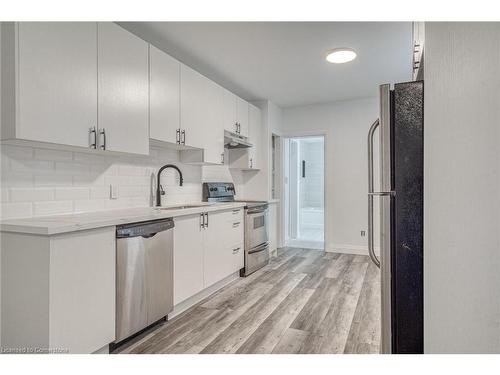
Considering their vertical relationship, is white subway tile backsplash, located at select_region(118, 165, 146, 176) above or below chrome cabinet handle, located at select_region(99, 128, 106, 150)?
below

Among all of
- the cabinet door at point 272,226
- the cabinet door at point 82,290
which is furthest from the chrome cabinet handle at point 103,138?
the cabinet door at point 272,226

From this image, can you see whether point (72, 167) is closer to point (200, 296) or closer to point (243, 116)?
point (200, 296)

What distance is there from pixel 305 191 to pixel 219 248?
524 cm

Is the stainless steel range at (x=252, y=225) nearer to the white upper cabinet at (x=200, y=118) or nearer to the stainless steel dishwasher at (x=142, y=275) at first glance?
the white upper cabinet at (x=200, y=118)

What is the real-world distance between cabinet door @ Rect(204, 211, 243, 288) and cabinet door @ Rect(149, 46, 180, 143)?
881 mm

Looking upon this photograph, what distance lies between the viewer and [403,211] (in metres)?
1.32

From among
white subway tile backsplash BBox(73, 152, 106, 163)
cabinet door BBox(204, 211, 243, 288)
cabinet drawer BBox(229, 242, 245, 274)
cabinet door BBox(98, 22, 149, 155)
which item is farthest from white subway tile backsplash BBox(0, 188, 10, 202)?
cabinet drawer BBox(229, 242, 245, 274)

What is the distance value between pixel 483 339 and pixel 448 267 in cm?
25

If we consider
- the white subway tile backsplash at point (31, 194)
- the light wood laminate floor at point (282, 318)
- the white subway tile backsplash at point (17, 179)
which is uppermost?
the white subway tile backsplash at point (17, 179)

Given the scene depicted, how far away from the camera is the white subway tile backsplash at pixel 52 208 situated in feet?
6.32

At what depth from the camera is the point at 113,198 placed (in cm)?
249

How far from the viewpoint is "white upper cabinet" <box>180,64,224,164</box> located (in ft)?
9.50

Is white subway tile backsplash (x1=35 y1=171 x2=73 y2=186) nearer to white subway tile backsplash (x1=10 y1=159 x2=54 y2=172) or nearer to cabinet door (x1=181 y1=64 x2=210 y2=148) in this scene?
white subway tile backsplash (x1=10 y1=159 x2=54 y2=172)

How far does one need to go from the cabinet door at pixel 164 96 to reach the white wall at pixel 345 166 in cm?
283
